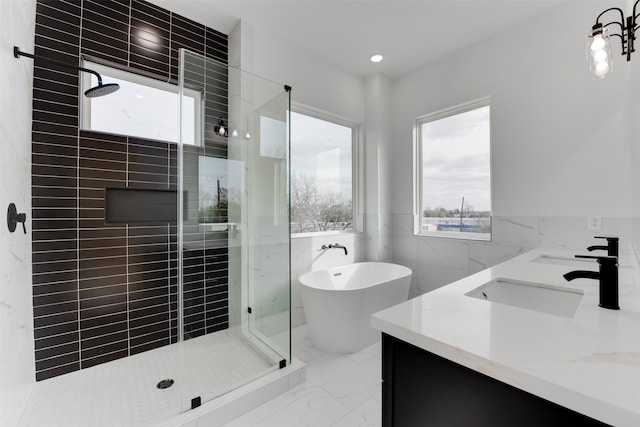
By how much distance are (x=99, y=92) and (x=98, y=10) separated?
3.06 ft

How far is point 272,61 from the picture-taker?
107 inches

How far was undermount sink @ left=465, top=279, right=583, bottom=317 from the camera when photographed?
3.67 feet

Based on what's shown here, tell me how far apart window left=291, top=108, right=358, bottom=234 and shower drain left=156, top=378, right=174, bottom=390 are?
63.9 inches

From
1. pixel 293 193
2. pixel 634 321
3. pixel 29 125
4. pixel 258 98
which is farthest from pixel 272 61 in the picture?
pixel 634 321

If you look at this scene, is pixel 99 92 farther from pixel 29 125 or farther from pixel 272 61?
pixel 272 61

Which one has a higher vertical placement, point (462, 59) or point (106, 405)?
point (462, 59)

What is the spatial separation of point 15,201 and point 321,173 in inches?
95.9

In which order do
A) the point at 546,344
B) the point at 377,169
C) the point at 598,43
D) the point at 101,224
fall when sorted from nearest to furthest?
the point at 546,344 → the point at 598,43 → the point at 101,224 → the point at 377,169

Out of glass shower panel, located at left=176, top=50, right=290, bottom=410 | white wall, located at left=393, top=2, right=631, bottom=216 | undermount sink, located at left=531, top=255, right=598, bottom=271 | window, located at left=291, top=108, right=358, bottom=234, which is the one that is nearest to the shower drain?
glass shower panel, located at left=176, top=50, right=290, bottom=410

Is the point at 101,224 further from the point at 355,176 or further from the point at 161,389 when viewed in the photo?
the point at 355,176

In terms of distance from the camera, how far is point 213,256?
7.14 ft

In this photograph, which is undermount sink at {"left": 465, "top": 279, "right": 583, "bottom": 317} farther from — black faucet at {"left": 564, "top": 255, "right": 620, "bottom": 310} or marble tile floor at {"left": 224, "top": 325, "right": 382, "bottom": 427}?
marble tile floor at {"left": 224, "top": 325, "right": 382, "bottom": 427}

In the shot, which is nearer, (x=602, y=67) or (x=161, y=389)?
(x=602, y=67)

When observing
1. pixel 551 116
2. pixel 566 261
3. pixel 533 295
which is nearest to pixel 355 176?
pixel 551 116
